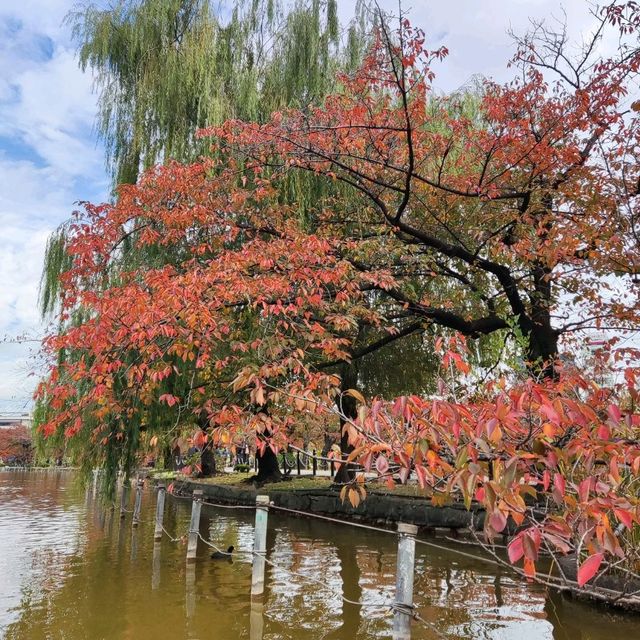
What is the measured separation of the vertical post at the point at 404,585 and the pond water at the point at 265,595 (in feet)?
6.23

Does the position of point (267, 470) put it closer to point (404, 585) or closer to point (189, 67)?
point (189, 67)

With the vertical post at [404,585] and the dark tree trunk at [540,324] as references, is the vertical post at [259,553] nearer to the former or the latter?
the vertical post at [404,585]

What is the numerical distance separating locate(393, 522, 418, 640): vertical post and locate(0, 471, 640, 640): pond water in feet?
6.23

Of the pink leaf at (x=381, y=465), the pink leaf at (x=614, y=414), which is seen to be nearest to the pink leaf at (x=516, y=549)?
the pink leaf at (x=381, y=465)

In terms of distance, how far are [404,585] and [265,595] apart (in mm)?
3405

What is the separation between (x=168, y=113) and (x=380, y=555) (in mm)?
8006

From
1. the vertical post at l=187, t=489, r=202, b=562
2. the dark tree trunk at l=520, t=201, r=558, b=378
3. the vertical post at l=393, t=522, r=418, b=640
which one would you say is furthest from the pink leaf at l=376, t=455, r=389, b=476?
the dark tree trunk at l=520, t=201, r=558, b=378

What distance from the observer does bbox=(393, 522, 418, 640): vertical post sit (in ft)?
10.8

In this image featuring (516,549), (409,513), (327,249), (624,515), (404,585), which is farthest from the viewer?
(409,513)

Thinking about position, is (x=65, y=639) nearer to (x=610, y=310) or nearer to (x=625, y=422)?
(x=625, y=422)

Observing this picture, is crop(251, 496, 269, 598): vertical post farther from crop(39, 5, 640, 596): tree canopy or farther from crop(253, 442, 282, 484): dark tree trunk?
crop(253, 442, 282, 484): dark tree trunk

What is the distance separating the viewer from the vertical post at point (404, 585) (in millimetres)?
3305

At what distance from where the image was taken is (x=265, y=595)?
20.5ft

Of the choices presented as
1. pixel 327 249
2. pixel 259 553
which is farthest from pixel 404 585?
pixel 327 249
